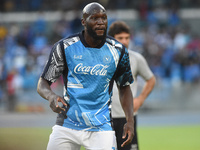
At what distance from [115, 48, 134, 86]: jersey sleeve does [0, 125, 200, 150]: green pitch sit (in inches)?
187

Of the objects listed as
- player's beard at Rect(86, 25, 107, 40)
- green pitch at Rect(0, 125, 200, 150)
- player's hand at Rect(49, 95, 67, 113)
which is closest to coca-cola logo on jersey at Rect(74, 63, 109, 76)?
player's beard at Rect(86, 25, 107, 40)

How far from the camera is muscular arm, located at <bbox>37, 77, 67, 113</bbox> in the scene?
14.1 ft

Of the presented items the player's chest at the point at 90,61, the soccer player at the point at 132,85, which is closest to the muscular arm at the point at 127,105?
the player's chest at the point at 90,61

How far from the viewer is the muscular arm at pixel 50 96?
4.31m

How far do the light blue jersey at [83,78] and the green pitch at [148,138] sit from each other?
486 centimetres

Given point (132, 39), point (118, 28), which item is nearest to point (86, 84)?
point (118, 28)

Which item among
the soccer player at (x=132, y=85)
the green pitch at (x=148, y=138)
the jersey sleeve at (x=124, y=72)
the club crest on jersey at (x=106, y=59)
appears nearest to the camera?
the club crest on jersey at (x=106, y=59)

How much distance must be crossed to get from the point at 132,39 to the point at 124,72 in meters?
16.1

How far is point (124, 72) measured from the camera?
16.1ft

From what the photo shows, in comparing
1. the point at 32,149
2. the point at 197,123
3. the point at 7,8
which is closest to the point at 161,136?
the point at 197,123

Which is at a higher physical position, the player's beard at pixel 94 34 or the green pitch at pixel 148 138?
the player's beard at pixel 94 34

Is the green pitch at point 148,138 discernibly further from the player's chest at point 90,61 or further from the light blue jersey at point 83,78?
the player's chest at point 90,61

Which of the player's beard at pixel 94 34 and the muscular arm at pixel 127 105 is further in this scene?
the muscular arm at pixel 127 105

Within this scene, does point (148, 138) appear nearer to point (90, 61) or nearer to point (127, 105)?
point (127, 105)
